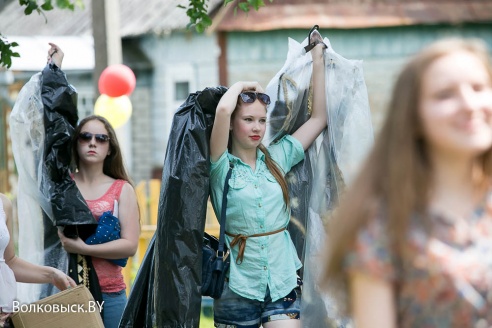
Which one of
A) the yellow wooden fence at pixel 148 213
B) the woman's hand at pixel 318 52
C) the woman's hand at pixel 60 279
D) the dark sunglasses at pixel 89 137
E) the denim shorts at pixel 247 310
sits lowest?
the yellow wooden fence at pixel 148 213

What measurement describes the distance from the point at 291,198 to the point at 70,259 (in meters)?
1.29

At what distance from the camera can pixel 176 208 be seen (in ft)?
16.5

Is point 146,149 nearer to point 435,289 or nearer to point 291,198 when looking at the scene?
point 291,198

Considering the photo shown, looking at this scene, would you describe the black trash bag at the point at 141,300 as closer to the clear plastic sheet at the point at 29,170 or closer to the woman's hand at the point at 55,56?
the clear plastic sheet at the point at 29,170

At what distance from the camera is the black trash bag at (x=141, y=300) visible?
206 inches

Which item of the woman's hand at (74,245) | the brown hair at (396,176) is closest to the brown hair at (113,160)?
the woman's hand at (74,245)

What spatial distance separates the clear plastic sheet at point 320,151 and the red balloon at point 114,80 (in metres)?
2.94

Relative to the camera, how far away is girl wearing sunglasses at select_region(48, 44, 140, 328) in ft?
18.4

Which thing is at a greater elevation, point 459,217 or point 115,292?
point 459,217

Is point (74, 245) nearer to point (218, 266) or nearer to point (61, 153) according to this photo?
point (61, 153)

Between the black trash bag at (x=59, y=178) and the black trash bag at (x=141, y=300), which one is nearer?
the black trash bag at (x=141, y=300)

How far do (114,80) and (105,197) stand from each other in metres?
2.69

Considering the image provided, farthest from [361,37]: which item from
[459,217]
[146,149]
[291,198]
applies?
[459,217]

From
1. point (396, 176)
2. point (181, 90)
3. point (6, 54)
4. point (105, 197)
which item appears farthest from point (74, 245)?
point (181, 90)
